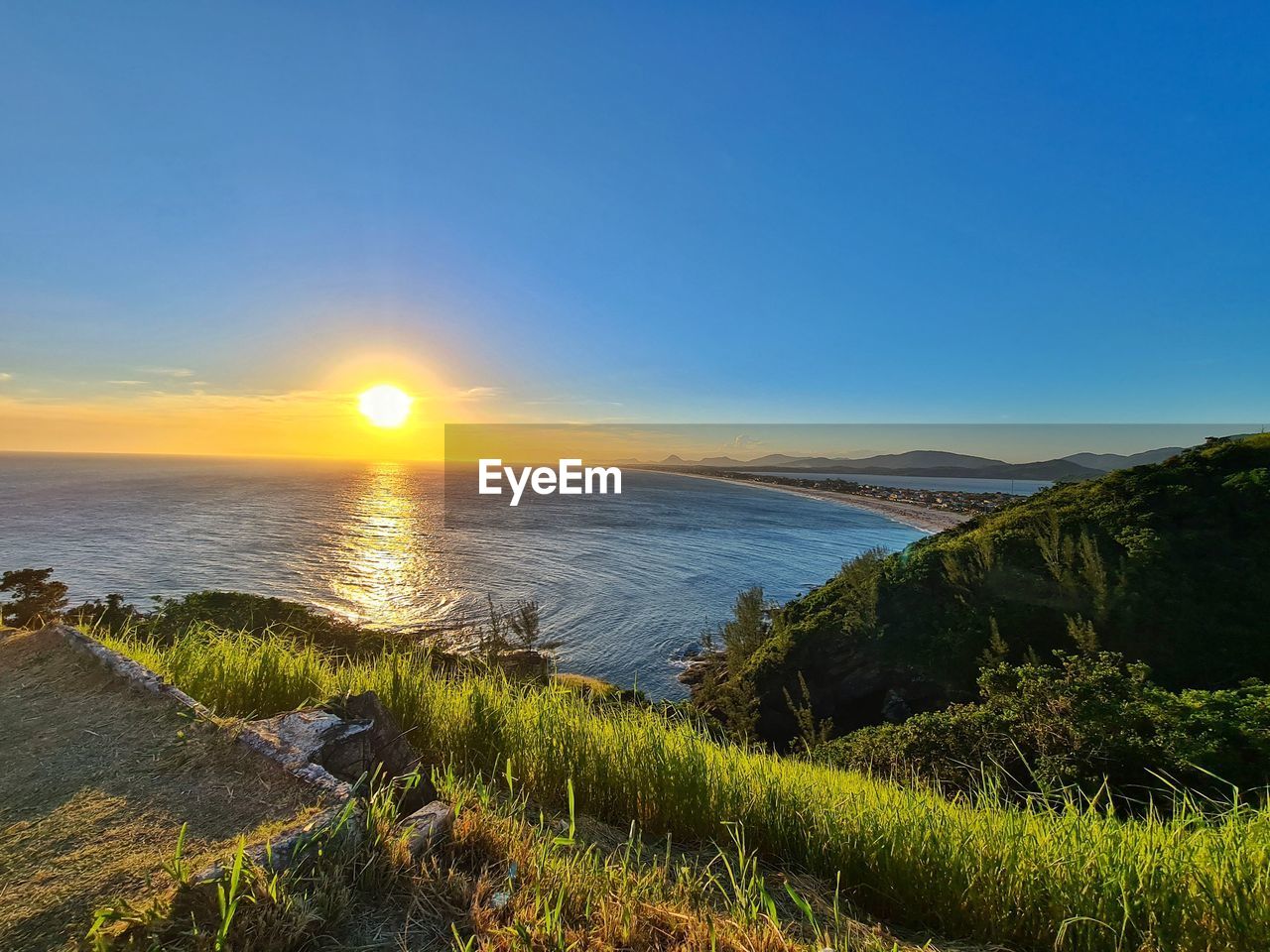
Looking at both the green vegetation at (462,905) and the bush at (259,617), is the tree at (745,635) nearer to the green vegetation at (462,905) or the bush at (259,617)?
the bush at (259,617)

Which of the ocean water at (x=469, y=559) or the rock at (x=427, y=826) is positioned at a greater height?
the rock at (x=427, y=826)

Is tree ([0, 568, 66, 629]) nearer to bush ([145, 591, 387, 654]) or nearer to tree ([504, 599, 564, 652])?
bush ([145, 591, 387, 654])

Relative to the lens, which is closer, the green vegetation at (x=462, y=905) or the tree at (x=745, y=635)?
the green vegetation at (x=462, y=905)

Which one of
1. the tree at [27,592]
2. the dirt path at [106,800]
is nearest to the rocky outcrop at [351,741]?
the dirt path at [106,800]

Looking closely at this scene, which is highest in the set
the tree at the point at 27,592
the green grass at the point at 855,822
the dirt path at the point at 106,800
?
the dirt path at the point at 106,800

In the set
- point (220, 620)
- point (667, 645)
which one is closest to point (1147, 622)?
point (667, 645)

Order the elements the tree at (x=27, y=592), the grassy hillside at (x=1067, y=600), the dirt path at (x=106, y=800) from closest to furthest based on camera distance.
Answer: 1. the dirt path at (x=106, y=800)
2. the tree at (x=27, y=592)
3. the grassy hillside at (x=1067, y=600)

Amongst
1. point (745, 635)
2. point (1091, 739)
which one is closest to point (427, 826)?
point (1091, 739)
